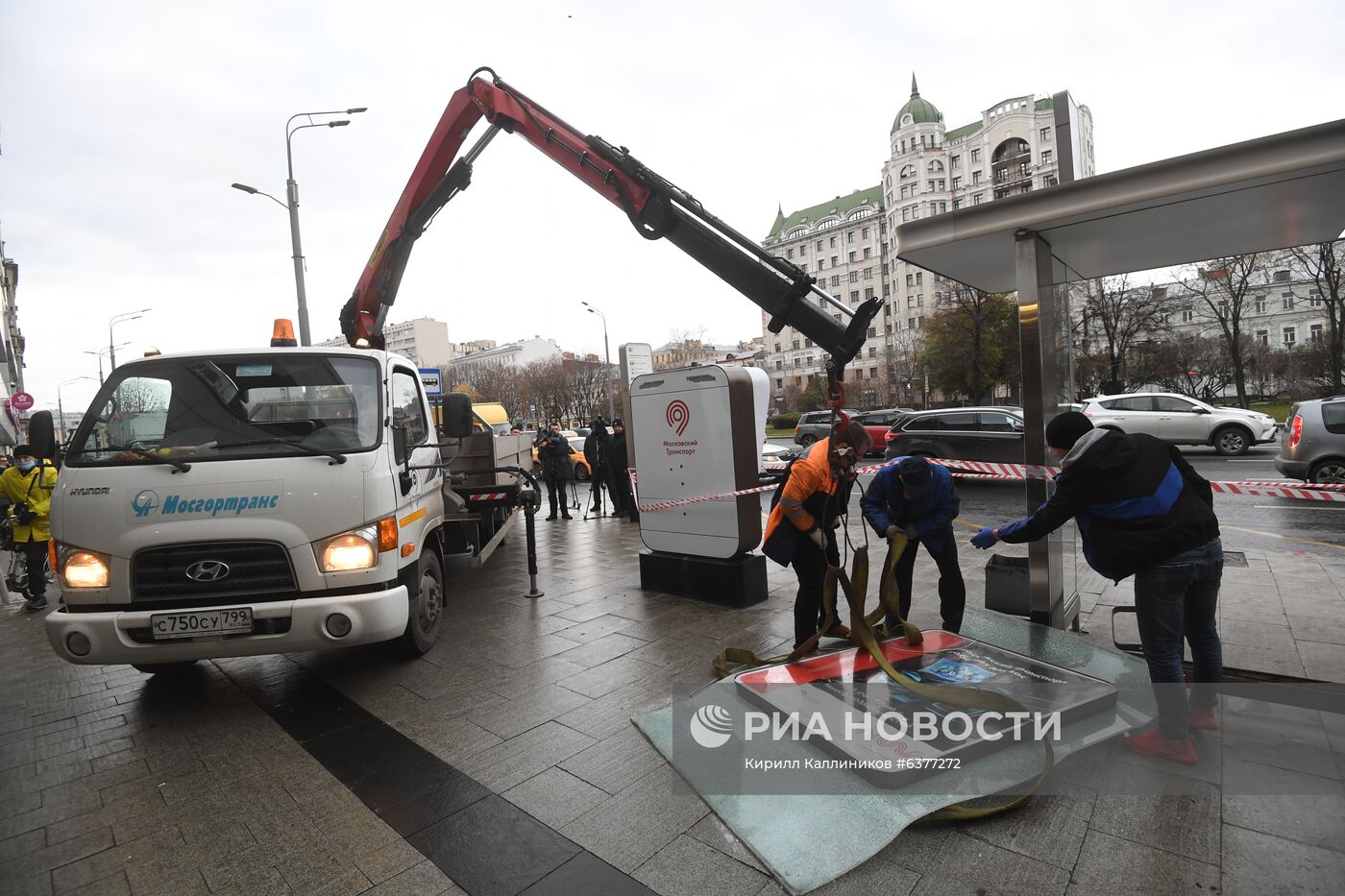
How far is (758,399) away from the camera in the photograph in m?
7.75

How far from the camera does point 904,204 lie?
9331 cm

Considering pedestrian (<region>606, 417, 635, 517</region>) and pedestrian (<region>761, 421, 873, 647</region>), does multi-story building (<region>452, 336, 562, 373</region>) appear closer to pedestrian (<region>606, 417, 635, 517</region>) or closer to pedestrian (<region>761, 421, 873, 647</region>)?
pedestrian (<region>606, 417, 635, 517</region>)

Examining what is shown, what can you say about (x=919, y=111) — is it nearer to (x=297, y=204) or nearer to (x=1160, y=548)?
(x=297, y=204)

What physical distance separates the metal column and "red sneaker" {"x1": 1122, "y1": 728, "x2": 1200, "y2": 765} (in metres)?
1.77

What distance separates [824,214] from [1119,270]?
110704 millimetres

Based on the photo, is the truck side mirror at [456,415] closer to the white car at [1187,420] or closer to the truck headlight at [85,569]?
the truck headlight at [85,569]

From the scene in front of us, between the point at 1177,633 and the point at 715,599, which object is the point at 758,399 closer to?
the point at 715,599

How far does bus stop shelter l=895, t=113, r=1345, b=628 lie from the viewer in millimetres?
3887

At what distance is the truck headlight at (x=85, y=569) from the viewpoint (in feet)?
13.4

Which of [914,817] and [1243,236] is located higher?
[1243,236]

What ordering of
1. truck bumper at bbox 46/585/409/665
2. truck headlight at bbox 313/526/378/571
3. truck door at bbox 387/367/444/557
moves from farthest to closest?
truck door at bbox 387/367/444/557 → truck headlight at bbox 313/526/378/571 → truck bumper at bbox 46/585/409/665

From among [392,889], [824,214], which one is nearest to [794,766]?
[392,889]

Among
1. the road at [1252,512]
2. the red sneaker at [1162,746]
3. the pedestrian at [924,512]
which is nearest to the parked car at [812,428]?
the road at [1252,512]

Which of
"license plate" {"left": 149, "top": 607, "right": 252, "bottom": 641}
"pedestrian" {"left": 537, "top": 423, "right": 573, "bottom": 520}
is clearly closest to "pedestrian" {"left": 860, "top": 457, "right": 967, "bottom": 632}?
"license plate" {"left": 149, "top": 607, "right": 252, "bottom": 641}
